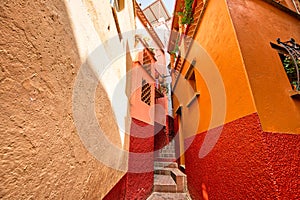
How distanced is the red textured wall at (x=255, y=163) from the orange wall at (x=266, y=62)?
171mm

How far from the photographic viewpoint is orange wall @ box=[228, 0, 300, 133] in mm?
1846

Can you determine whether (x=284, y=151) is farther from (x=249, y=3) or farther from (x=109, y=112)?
→ (x=249, y=3)

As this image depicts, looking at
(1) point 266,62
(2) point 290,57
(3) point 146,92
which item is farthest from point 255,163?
(3) point 146,92

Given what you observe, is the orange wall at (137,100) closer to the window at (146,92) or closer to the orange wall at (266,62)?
the window at (146,92)

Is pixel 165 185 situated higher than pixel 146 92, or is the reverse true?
pixel 146 92

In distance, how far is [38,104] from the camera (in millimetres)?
881

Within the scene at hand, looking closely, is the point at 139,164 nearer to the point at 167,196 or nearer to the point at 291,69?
the point at 167,196

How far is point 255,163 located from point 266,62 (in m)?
1.57

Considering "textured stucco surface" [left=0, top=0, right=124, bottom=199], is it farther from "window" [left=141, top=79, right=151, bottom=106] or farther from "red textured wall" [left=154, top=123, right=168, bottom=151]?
"red textured wall" [left=154, top=123, right=168, bottom=151]

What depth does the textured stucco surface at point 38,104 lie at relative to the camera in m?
0.69

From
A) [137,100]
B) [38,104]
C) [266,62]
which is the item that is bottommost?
[38,104]

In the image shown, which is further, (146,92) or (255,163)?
(146,92)

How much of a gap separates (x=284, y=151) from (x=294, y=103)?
835mm

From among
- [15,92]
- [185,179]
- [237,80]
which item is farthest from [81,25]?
[185,179]
